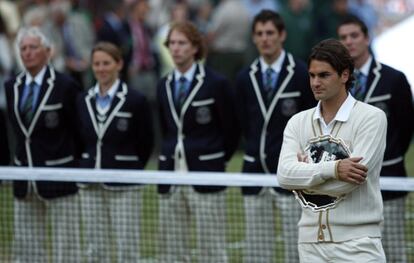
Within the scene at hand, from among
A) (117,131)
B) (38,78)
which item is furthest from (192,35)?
(38,78)

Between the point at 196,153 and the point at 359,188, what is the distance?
158 inches

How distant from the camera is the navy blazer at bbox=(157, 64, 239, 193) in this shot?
12883 mm

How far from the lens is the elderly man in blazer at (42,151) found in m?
13.1

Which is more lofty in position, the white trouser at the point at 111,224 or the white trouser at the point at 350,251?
the white trouser at the point at 350,251

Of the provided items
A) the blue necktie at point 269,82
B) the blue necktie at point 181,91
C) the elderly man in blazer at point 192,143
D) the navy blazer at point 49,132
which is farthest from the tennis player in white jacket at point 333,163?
the navy blazer at point 49,132

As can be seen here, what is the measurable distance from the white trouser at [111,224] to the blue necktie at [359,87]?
2.35 m

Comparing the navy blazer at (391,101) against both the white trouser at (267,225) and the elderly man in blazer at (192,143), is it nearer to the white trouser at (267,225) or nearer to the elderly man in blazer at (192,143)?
the white trouser at (267,225)

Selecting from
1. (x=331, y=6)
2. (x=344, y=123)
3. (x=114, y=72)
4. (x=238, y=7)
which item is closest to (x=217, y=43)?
(x=238, y=7)

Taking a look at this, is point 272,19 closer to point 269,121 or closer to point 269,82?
point 269,82

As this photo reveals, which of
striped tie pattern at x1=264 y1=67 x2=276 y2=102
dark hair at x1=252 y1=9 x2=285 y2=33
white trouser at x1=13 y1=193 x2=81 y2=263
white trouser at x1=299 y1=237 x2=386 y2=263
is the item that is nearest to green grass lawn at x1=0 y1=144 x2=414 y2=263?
white trouser at x1=13 y1=193 x2=81 y2=263

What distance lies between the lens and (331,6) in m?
24.7

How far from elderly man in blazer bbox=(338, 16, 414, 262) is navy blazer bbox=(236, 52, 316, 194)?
0.59 m

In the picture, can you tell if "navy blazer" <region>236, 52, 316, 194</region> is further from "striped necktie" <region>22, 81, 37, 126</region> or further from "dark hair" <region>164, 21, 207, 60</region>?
"striped necktie" <region>22, 81, 37, 126</region>

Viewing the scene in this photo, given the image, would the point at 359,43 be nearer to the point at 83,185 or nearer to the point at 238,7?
the point at 83,185
